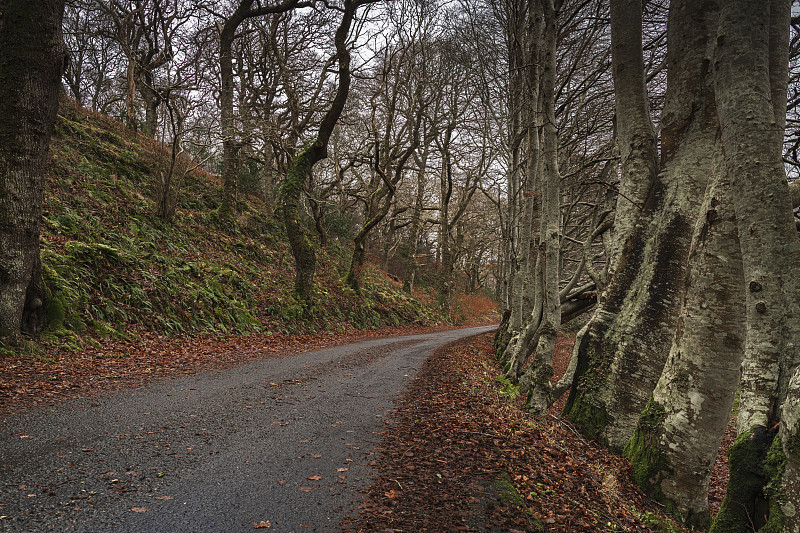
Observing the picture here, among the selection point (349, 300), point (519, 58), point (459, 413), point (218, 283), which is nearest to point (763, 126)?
point (459, 413)

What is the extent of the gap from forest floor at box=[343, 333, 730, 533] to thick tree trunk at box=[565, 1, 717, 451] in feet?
1.96

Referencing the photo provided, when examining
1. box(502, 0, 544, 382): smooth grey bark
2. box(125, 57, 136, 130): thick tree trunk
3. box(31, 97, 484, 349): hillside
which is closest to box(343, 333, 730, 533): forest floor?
box(502, 0, 544, 382): smooth grey bark

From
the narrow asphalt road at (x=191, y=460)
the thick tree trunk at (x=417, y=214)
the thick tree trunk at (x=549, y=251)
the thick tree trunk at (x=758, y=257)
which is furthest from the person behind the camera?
the thick tree trunk at (x=417, y=214)

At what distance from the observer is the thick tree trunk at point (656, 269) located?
483 centimetres

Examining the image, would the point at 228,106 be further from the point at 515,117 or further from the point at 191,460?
the point at 191,460

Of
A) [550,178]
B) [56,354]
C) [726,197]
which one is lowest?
[56,354]

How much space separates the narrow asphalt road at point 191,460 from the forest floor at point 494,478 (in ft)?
1.05

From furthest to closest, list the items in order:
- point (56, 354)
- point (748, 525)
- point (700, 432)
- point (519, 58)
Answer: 1. point (519, 58)
2. point (56, 354)
3. point (700, 432)
4. point (748, 525)

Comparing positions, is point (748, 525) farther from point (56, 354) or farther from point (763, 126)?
point (56, 354)

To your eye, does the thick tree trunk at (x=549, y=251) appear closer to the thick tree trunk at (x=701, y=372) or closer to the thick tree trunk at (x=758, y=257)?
the thick tree trunk at (x=701, y=372)

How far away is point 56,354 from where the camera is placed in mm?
6527

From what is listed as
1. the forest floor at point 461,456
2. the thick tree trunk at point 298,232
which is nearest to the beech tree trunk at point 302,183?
the thick tree trunk at point 298,232

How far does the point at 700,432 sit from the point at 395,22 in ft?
64.6

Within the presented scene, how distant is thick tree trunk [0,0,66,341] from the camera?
6.35 m
